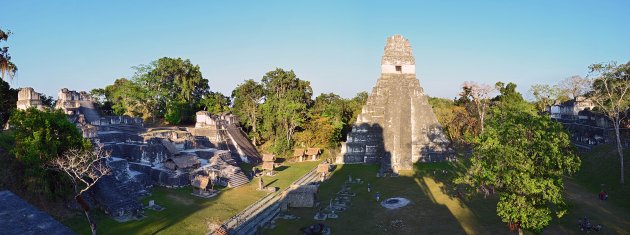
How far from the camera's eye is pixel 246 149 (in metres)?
44.9

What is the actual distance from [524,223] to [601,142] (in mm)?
27160

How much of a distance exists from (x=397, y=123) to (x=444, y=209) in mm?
16968

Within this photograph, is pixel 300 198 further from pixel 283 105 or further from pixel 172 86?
pixel 172 86

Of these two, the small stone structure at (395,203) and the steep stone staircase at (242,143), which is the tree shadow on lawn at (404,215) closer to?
the small stone structure at (395,203)

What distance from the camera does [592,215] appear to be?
72.3ft

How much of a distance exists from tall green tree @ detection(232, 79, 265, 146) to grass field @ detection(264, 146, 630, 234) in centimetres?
2141

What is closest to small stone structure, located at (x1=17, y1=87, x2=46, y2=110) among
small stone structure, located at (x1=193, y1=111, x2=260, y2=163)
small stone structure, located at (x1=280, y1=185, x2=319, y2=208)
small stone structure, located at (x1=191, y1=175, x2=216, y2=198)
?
small stone structure, located at (x1=193, y1=111, x2=260, y2=163)

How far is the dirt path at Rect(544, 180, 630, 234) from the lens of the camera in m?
19.8

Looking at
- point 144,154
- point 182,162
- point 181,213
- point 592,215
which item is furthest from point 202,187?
point 592,215

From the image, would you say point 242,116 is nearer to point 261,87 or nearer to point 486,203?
point 261,87

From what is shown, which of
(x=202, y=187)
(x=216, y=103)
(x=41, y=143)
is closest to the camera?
(x=41, y=143)

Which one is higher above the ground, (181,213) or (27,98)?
(27,98)

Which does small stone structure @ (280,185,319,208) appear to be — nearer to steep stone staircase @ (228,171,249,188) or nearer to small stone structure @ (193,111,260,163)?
steep stone staircase @ (228,171,249,188)

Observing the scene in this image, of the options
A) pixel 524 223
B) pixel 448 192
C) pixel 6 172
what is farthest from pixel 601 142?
pixel 6 172
